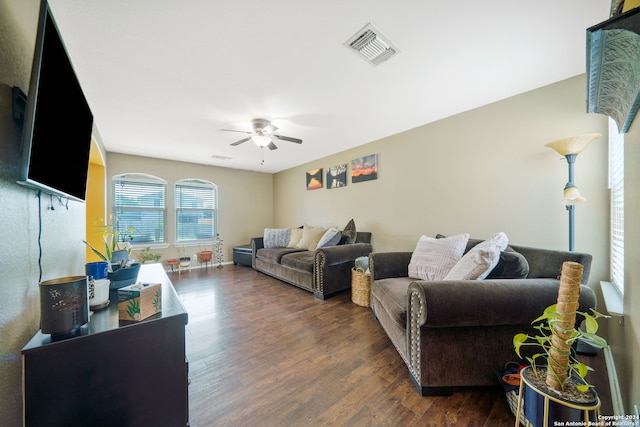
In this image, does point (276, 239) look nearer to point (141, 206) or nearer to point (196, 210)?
point (196, 210)

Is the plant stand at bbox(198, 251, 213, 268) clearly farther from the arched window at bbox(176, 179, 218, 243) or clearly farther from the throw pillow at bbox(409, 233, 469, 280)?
the throw pillow at bbox(409, 233, 469, 280)

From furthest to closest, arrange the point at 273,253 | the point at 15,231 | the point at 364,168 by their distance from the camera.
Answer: the point at 273,253 < the point at 364,168 < the point at 15,231

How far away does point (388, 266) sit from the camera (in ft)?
7.84

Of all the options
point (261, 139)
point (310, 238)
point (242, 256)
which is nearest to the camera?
point (261, 139)

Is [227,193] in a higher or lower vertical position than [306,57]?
lower

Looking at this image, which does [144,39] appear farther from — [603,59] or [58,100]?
[603,59]

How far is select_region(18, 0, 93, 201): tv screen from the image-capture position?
29.3 inches

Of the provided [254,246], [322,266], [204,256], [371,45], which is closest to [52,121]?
[371,45]

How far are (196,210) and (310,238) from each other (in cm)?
288

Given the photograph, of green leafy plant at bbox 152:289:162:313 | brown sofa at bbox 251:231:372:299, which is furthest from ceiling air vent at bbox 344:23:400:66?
brown sofa at bbox 251:231:372:299

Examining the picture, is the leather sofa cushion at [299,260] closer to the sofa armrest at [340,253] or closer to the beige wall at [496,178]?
the sofa armrest at [340,253]

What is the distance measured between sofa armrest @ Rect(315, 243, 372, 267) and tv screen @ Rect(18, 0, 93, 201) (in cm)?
240

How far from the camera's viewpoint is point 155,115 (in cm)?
274

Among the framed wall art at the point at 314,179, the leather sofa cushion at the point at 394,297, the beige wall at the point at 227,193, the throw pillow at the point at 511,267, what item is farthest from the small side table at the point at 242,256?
the throw pillow at the point at 511,267
